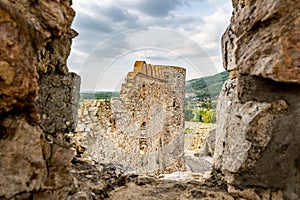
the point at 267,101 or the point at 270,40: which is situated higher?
the point at 270,40

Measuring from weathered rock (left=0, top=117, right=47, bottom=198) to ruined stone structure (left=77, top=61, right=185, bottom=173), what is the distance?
211 centimetres

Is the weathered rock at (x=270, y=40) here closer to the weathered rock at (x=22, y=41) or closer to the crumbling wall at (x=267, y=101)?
the crumbling wall at (x=267, y=101)

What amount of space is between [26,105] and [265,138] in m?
1.07

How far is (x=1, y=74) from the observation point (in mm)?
864

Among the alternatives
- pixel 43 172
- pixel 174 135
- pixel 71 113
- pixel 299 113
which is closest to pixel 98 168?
pixel 71 113

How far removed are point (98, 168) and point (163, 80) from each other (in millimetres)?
5027

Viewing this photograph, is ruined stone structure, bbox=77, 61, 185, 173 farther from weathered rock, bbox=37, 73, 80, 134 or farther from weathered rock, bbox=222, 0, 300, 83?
weathered rock, bbox=222, 0, 300, 83

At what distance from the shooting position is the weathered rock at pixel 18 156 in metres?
0.93

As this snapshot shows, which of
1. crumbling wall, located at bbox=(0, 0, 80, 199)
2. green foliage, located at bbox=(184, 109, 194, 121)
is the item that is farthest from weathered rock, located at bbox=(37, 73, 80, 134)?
green foliage, located at bbox=(184, 109, 194, 121)

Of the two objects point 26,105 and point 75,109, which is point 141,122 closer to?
point 75,109

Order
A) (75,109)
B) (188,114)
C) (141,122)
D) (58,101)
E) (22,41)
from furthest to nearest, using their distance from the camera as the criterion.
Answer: (188,114)
(141,122)
(75,109)
(58,101)
(22,41)

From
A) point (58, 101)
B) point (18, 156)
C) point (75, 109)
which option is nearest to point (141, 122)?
point (75, 109)

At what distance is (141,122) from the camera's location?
5.66m

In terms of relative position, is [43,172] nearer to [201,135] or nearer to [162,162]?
[162,162]
